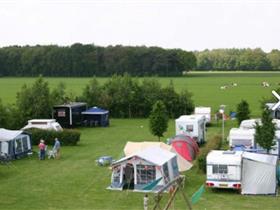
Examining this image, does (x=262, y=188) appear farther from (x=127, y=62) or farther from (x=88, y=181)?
(x=127, y=62)

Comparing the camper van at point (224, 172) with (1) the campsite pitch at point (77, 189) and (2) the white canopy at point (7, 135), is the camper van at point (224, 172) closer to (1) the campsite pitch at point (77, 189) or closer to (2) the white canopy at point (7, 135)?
(1) the campsite pitch at point (77, 189)

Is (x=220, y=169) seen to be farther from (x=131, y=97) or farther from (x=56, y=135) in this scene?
(x=131, y=97)

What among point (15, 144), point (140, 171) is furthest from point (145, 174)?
point (15, 144)

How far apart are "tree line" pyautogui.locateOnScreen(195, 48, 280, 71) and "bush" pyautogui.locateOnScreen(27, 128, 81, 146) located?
131 meters

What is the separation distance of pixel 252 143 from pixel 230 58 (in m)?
147

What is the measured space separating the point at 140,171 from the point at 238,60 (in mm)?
151209

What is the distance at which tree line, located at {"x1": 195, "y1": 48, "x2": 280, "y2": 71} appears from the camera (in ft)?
523

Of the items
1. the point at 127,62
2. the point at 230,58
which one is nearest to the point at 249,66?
the point at 230,58

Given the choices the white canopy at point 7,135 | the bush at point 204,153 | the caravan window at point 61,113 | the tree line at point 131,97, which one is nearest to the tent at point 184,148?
the bush at point 204,153

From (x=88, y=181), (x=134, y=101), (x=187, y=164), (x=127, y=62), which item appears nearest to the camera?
(x=88, y=181)

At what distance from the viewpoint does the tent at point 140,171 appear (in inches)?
804

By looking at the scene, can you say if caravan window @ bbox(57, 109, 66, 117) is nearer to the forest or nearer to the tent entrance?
the tent entrance

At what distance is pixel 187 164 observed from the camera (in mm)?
23547

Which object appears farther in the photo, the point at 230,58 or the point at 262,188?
the point at 230,58
